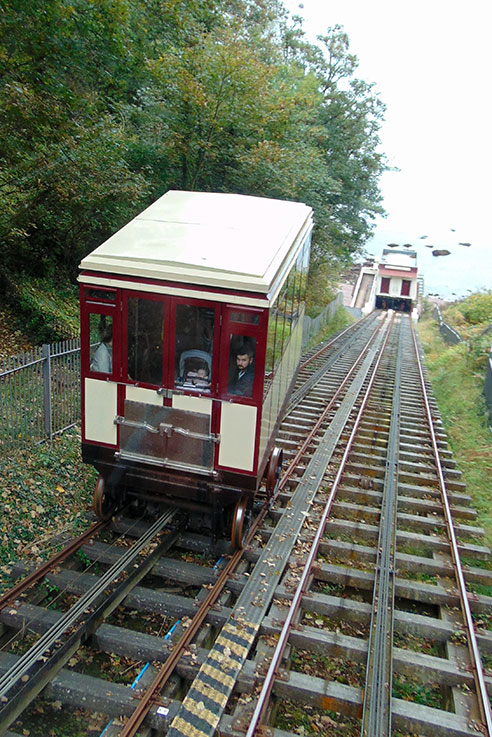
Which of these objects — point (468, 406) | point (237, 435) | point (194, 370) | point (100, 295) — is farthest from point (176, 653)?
point (468, 406)

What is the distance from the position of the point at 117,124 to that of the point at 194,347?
9170 mm

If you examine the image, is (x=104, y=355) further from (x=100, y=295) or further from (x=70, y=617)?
(x=70, y=617)

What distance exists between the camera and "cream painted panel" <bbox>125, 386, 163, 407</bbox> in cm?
611

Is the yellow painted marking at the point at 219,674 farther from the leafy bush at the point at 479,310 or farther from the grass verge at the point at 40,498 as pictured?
the leafy bush at the point at 479,310

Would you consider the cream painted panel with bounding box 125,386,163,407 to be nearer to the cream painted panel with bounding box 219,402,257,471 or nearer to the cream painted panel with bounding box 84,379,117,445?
the cream painted panel with bounding box 84,379,117,445

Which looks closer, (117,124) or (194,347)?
(194,347)

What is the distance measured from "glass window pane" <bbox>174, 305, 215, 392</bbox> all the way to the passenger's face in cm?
31

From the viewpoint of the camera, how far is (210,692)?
430 cm

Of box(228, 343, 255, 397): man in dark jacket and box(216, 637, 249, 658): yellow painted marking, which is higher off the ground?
box(228, 343, 255, 397): man in dark jacket

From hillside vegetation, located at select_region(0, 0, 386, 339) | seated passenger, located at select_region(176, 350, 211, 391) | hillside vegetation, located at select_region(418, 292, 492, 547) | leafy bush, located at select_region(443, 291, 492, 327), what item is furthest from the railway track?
leafy bush, located at select_region(443, 291, 492, 327)

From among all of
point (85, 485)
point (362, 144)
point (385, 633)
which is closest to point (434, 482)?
point (385, 633)

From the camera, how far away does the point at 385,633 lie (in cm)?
526

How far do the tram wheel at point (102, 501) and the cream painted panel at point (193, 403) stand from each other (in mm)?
1479

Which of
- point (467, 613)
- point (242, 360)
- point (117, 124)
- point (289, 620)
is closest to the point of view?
point (289, 620)
